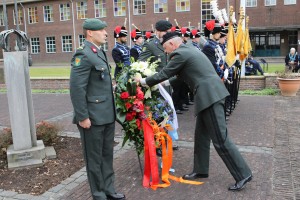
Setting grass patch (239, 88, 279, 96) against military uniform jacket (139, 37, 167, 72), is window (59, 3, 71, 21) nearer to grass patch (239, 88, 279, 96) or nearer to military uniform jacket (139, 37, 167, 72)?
grass patch (239, 88, 279, 96)

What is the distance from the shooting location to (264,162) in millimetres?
5422

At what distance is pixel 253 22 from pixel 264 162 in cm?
3169

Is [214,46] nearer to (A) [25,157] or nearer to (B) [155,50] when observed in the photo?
(B) [155,50]

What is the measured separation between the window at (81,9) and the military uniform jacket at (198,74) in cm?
3885

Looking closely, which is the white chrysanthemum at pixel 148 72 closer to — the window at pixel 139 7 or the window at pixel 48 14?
the window at pixel 139 7

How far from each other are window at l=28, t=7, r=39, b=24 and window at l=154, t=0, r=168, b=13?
17.0m

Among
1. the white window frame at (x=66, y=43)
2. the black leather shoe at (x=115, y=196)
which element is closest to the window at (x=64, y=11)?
the white window frame at (x=66, y=43)

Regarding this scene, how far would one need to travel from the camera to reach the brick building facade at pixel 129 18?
34.0 meters

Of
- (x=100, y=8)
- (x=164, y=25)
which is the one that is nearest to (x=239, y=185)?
(x=164, y=25)

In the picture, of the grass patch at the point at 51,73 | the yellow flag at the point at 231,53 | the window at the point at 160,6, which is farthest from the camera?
the window at the point at 160,6

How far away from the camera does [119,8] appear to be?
39.2 metres

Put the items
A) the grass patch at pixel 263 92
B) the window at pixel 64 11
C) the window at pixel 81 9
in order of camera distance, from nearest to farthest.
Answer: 1. the grass patch at pixel 263 92
2. the window at pixel 81 9
3. the window at pixel 64 11

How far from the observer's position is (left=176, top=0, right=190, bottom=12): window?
118 ft

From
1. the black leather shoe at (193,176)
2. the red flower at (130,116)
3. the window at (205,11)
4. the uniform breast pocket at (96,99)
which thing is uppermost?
the window at (205,11)
